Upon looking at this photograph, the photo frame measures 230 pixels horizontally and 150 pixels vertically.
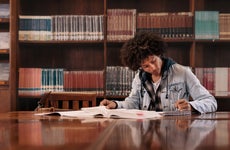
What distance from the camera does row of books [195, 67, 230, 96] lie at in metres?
3.03

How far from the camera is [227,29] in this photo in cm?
301

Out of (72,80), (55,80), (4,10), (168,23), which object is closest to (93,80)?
(72,80)

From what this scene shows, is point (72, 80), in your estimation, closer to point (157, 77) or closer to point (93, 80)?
point (93, 80)

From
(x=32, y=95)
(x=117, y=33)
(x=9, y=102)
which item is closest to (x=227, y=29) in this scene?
(x=117, y=33)

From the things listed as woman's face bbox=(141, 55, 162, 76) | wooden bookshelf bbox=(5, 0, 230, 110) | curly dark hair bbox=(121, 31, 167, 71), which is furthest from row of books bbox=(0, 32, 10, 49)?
woman's face bbox=(141, 55, 162, 76)

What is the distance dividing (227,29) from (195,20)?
29 cm

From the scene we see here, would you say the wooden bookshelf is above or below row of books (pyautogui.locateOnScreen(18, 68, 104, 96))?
above

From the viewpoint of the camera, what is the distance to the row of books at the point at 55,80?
10.1 feet

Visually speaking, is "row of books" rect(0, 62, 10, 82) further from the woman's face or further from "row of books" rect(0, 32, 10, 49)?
the woman's face

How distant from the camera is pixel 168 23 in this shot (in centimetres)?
302

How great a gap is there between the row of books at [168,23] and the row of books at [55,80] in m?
0.60

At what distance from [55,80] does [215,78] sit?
143 centimetres

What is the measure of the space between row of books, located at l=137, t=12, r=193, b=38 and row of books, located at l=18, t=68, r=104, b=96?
598 mm

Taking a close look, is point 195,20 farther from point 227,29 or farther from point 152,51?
point 152,51
